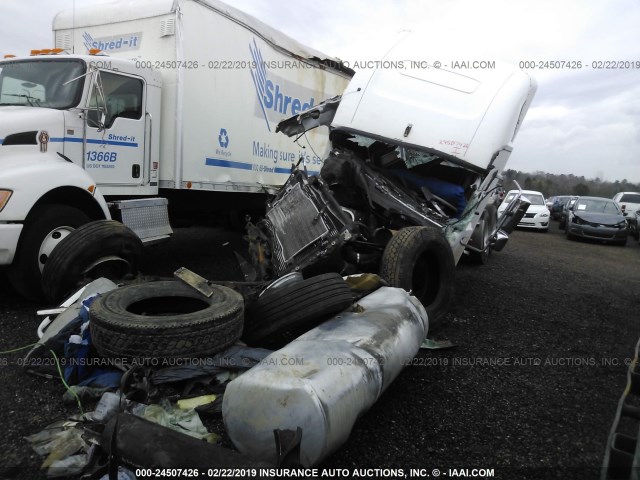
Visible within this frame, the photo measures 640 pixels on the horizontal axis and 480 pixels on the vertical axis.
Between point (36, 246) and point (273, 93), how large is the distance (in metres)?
4.33

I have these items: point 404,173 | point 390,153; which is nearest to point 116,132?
point 390,153

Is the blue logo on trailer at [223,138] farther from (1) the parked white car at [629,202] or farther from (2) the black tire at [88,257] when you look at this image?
(1) the parked white car at [629,202]

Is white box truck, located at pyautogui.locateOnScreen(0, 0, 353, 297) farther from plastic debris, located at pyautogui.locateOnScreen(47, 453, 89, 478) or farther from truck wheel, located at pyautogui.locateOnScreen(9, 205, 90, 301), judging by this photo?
plastic debris, located at pyautogui.locateOnScreen(47, 453, 89, 478)

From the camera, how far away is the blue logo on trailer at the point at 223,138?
632 centimetres

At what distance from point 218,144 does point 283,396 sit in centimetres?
492

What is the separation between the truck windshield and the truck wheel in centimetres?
128

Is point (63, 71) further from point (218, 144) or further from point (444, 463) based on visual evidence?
point (444, 463)

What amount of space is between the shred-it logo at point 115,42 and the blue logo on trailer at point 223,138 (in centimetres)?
147

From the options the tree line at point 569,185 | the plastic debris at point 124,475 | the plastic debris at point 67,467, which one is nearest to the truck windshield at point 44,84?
the plastic debris at point 67,467

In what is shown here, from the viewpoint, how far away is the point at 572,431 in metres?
2.67

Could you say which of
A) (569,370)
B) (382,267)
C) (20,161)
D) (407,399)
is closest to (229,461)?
(407,399)

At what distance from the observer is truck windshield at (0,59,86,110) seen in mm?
4914

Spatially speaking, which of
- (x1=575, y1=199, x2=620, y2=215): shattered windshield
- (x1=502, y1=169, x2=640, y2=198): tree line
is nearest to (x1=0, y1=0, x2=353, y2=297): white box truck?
(x1=575, y1=199, x2=620, y2=215): shattered windshield

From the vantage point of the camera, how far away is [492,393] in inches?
121
